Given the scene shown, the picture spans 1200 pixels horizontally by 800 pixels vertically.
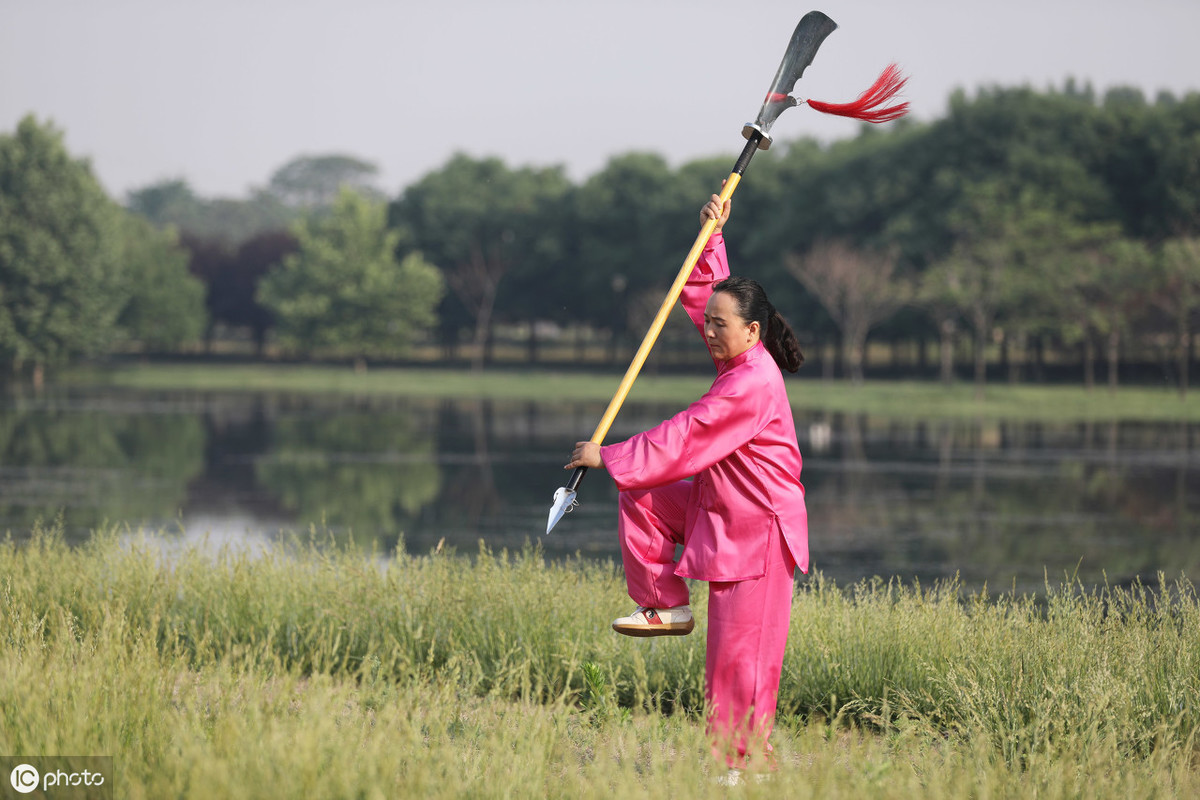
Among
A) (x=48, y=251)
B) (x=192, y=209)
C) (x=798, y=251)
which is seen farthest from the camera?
(x=192, y=209)

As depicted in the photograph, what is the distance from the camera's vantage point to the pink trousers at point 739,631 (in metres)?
4.39

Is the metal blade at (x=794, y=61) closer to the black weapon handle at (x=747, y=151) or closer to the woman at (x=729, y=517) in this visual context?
the black weapon handle at (x=747, y=151)

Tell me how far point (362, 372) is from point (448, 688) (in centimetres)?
6187

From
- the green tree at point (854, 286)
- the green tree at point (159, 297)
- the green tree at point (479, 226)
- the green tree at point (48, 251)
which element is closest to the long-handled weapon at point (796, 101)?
the green tree at point (854, 286)

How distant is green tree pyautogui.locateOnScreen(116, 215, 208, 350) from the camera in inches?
2714

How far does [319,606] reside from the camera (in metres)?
6.80

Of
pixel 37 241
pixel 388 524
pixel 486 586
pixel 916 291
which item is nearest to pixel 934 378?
pixel 916 291

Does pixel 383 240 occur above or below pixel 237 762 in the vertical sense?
above

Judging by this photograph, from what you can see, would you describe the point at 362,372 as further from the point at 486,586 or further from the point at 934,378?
the point at 486,586

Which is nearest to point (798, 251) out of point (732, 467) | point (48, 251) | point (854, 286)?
point (854, 286)

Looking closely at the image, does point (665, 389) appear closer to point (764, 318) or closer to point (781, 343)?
point (781, 343)

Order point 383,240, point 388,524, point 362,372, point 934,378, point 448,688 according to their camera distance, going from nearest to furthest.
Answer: point 448,688 → point 388,524 → point 934,378 → point 362,372 → point 383,240

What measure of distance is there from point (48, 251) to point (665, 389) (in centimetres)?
3106

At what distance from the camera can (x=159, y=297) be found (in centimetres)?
6888
